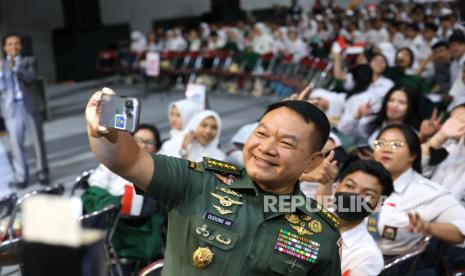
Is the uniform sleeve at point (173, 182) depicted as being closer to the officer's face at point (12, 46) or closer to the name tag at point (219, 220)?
the name tag at point (219, 220)

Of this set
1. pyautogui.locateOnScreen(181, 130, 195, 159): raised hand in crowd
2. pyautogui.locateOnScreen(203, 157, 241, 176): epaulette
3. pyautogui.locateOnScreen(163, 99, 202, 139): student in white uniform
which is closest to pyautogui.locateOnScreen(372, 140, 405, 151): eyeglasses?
pyautogui.locateOnScreen(181, 130, 195, 159): raised hand in crowd

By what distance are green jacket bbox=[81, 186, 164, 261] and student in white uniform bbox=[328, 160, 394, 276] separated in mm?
1394

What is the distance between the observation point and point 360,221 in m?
2.70

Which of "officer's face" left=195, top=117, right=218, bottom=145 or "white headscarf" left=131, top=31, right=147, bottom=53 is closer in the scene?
"officer's face" left=195, top=117, right=218, bottom=145

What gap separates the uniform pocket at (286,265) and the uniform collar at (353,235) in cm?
104

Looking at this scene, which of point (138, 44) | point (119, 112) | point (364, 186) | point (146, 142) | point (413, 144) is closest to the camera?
point (119, 112)

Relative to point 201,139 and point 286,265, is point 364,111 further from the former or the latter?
point 286,265

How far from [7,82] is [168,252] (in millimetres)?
5263

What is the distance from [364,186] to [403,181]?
21.7 inches

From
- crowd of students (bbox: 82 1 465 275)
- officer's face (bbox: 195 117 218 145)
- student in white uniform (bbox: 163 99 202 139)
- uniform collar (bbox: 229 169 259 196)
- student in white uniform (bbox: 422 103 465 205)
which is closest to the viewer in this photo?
uniform collar (bbox: 229 169 259 196)

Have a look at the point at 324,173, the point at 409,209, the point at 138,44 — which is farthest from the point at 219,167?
the point at 138,44

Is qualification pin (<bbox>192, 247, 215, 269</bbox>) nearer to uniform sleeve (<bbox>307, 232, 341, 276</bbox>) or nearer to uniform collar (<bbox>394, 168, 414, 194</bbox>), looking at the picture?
uniform sleeve (<bbox>307, 232, 341, 276</bbox>)

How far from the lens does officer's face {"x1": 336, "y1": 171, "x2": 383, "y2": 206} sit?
9.72ft

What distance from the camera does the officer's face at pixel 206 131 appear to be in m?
4.91
